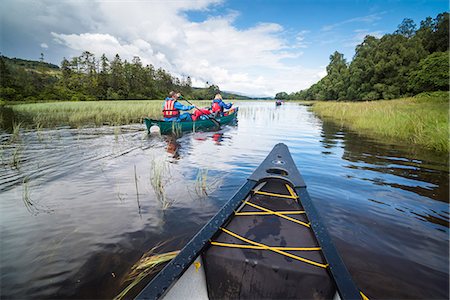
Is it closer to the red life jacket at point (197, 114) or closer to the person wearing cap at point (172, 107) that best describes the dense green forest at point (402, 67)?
the red life jacket at point (197, 114)

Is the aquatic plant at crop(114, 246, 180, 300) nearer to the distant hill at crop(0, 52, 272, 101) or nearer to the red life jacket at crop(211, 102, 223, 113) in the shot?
the red life jacket at crop(211, 102, 223, 113)

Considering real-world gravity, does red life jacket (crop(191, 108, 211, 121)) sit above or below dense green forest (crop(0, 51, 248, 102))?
below

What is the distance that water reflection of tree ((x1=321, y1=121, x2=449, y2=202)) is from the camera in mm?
4320

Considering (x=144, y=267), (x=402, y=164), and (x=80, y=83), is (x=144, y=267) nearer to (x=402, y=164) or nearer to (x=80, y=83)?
(x=402, y=164)

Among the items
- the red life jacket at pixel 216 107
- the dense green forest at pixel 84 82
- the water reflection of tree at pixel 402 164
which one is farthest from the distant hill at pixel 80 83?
the water reflection of tree at pixel 402 164

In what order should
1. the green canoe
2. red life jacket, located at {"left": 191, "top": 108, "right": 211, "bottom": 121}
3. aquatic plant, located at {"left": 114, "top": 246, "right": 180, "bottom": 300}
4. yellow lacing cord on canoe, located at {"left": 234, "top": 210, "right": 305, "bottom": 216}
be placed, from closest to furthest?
1. aquatic plant, located at {"left": 114, "top": 246, "right": 180, "bottom": 300}
2. yellow lacing cord on canoe, located at {"left": 234, "top": 210, "right": 305, "bottom": 216}
3. the green canoe
4. red life jacket, located at {"left": 191, "top": 108, "right": 211, "bottom": 121}

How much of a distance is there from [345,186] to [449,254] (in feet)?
6.57

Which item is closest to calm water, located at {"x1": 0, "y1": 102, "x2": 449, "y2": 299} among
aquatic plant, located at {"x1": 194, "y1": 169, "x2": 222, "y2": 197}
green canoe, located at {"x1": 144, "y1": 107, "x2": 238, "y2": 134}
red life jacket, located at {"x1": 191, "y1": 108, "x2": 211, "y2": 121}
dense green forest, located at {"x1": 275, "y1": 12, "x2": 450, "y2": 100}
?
aquatic plant, located at {"x1": 194, "y1": 169, "x2": 222, "y2": 197}

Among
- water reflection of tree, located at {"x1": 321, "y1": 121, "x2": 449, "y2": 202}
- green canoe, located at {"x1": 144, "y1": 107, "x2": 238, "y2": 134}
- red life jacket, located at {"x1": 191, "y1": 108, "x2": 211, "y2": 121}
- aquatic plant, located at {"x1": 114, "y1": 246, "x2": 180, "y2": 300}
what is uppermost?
red life jacket, located at {"x1": 191, "y1": 108, "x2": 211, "y2": 121}

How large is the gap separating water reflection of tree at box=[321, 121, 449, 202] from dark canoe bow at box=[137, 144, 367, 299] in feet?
11.9

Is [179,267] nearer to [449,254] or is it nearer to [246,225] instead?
[246,225]

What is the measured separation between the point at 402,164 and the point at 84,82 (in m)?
72.0

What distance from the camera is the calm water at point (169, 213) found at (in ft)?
7.03

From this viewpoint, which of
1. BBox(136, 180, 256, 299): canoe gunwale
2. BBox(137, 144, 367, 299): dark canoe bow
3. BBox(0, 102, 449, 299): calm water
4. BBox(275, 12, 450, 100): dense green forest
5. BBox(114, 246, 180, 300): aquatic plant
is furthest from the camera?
BBox(275, 12, 450, 100): dense green forest
